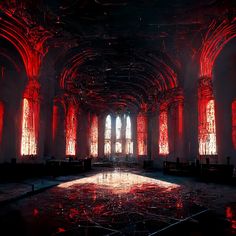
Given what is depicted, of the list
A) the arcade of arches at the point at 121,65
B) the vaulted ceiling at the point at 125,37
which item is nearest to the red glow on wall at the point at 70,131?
the arcade of arches at the point at 121,65

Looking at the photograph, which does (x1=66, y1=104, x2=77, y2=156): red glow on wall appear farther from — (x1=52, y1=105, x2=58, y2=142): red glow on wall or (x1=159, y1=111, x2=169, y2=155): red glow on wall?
(x1=159, y1=111, x2=169, y2=155): red glow on wall

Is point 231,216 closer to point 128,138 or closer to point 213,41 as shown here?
point 213,41

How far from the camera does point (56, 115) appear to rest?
62.8 ft

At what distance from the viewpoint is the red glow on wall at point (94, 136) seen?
113 feet

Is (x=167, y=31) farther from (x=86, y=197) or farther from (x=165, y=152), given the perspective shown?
(x=86, y=197)

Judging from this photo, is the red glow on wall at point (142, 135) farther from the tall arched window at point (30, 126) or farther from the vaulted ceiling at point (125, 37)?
the tall arched window at point (30, 126)

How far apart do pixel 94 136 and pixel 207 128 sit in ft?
71.2

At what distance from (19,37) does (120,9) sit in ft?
19.1

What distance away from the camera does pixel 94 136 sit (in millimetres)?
35156

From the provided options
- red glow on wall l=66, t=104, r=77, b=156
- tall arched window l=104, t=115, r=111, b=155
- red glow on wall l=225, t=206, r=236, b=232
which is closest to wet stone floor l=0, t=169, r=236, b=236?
red glow on wall l=225, t=206, r=236, b=232

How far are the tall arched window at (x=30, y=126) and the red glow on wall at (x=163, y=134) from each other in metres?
10.8

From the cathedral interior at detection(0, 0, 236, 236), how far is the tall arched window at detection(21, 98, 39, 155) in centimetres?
6

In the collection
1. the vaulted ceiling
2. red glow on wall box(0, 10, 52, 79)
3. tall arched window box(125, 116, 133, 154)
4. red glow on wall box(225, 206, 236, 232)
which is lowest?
red glow on wall box(225, 206, 236, 232)

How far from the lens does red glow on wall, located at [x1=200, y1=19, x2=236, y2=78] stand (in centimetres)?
1382
